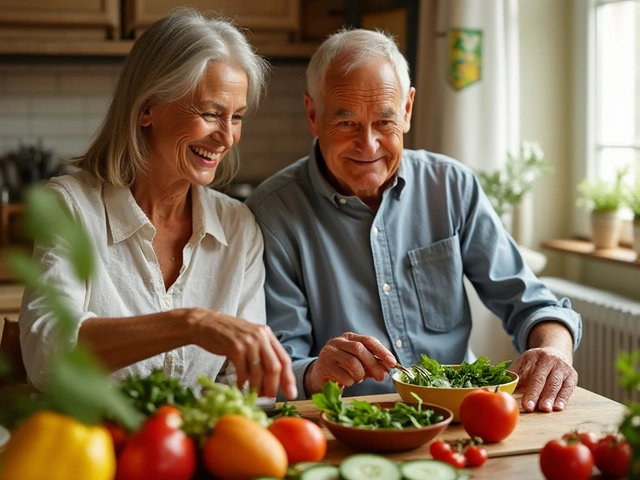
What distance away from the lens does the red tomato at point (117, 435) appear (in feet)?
4.18

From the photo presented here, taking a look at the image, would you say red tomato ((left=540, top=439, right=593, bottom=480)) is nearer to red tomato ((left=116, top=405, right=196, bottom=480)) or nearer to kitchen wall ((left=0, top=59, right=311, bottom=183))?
red tomato ((left=116, top=405, right=196, bottom=480))

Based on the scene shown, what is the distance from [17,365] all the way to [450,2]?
2.17 meters

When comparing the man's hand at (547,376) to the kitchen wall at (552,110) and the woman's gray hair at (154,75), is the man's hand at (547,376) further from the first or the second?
the kitchen wall at (552,110)

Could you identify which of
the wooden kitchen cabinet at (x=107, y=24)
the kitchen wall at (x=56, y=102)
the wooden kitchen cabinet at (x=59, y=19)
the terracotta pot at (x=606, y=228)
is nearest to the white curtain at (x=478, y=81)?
the terracotta pot at (x=606, y=228)

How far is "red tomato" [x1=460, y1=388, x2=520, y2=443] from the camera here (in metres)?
1.47

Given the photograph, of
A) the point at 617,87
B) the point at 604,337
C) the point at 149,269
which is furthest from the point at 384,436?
the point at 617,87

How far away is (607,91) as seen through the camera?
3.47 meters

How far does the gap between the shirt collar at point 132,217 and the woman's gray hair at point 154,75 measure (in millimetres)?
35

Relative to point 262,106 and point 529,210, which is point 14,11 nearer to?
point 262,106

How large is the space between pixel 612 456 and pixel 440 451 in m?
0.25

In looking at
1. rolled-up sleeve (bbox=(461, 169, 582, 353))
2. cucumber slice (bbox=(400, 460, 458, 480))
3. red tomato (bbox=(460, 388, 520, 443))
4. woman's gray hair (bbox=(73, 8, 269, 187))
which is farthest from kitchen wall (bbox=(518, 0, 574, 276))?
cucumber slice (bbox=(400, 460, 458, 480))

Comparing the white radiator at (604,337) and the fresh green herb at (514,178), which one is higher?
the fresh green herb at (514,178)

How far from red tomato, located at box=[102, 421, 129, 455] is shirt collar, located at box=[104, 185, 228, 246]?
75 cm

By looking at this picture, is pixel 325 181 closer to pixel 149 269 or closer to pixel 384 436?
pixel 149 269
